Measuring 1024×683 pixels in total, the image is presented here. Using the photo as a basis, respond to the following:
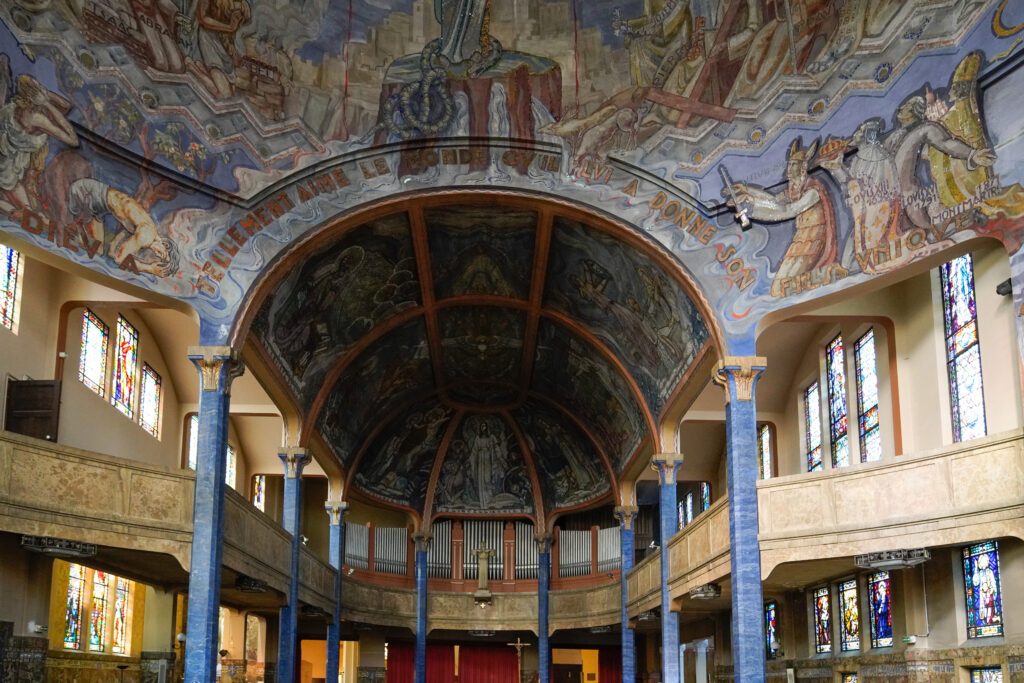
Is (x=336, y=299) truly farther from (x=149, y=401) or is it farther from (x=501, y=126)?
(x=501, y=126)

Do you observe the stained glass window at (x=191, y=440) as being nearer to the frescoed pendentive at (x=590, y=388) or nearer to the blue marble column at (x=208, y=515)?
the blue marble column at (x=208, y=515)

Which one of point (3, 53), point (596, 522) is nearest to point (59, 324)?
point (3, 53)

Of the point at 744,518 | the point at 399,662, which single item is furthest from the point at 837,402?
the point at 399,662

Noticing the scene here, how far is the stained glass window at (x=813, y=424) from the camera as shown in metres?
26.7

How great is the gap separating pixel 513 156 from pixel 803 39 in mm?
6243

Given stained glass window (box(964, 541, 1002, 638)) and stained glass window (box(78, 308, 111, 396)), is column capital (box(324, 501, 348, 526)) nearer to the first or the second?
stained glass window (box(78, 308, 111, 396))

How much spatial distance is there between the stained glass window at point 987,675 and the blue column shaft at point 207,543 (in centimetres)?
1335

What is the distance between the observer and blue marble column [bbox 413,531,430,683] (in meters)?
34.8

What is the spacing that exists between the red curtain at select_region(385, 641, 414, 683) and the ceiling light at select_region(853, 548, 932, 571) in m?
21.3

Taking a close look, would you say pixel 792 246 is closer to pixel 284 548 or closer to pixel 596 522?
pixel 284 548

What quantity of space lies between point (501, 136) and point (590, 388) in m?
11.2

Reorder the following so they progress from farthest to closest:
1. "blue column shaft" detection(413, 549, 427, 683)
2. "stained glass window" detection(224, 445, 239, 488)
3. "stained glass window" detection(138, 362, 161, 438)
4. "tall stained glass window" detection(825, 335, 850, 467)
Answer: "blue column shaft" detection(413, 549, 427, 683) → "stained glass window" detection(224, 445, 239, 488) → "stained glass window" detection(138, 362, 161, 438) → "tall stained glass window" detection(825, 335, 850, 467)

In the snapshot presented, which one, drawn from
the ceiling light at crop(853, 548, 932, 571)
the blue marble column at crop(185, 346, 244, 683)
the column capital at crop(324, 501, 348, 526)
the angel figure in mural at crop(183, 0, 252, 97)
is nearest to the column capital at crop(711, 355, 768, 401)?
the ceiling light at crop(853, 548, 932, 571)

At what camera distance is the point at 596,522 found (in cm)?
3775
